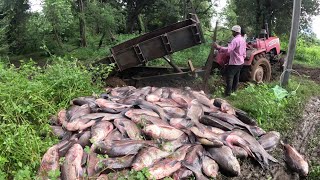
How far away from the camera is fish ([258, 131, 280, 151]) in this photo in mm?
6528

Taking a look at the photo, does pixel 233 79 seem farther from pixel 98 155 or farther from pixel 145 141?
pixel 98 155

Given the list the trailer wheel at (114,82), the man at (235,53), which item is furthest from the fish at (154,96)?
the trailer wheel at (114,82)

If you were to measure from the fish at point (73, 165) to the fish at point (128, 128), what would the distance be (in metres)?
0.80

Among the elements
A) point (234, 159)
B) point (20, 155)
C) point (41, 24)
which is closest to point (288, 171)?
point (234, 159)

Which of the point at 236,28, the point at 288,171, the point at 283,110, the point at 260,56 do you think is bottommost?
the point at 288,171

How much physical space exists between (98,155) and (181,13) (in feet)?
62.0

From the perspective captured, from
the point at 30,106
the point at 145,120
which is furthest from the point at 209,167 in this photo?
the point at 30,106

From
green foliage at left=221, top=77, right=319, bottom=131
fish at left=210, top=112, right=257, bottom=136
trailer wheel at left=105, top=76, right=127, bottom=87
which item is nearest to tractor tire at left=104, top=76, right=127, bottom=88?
trailer wheel at left=105, top=76, right=127, bottom=87

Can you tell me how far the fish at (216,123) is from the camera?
21.2 ft

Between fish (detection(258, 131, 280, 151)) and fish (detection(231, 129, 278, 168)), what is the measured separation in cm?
25

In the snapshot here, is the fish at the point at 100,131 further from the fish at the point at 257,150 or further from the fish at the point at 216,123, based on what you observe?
the fish at the point at 257,150

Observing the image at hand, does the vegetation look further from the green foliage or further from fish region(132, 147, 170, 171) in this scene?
fish region(132, 147, 170, 171)

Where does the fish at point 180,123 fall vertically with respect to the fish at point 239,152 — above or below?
above

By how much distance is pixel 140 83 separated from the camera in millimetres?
11289
